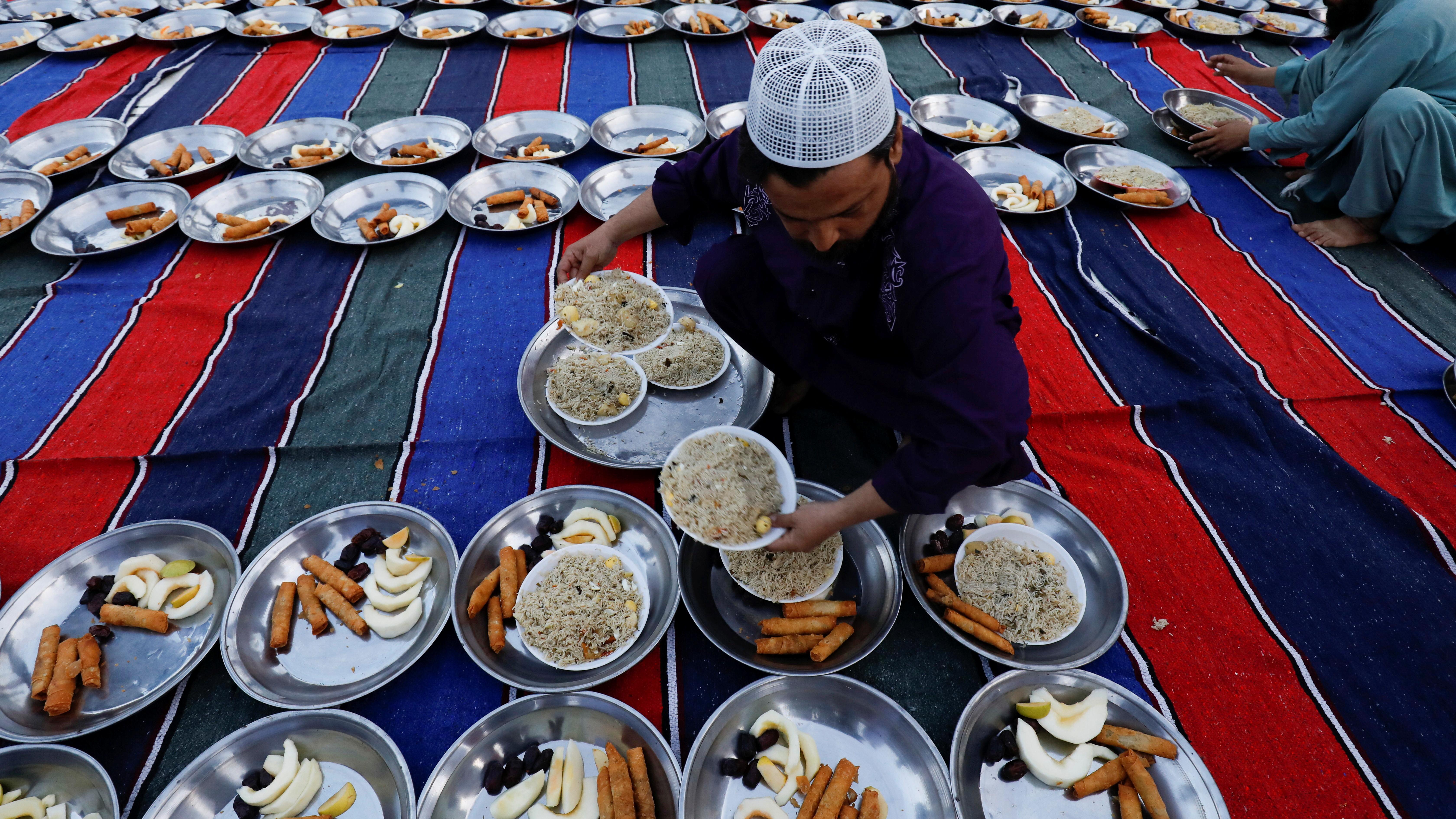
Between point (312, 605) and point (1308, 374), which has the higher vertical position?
point (1308, 374)

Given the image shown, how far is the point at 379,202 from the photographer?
3.76 metres

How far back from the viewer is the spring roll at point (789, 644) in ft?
6.27

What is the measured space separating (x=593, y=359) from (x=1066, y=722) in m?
2.02

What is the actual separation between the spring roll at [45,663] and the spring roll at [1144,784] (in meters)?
2.90

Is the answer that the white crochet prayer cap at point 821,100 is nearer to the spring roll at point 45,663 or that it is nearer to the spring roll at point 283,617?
the spring roll at point 283,617

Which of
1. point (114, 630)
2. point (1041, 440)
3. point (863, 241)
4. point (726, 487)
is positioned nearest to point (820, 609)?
point (726, 487)

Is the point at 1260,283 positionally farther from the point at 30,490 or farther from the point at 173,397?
the point at 30,490

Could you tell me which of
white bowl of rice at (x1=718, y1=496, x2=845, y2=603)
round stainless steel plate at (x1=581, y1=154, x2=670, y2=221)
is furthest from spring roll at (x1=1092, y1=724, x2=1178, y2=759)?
round stainless steel plate at (x1=581, y1=154, x2=670, y2=221)

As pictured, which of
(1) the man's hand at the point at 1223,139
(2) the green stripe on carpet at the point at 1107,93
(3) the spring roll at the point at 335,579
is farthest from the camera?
(2) the green stripe on carpet at the point at 1107,93

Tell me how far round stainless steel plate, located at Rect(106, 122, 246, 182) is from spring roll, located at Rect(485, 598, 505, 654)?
136 inches

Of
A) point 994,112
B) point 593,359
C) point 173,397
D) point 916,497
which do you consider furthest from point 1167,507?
point 173,397

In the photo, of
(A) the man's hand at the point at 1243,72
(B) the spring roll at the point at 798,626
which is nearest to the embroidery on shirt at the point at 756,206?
(B) the spring roll at the point at 798,626

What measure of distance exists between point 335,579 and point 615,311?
4.20ft

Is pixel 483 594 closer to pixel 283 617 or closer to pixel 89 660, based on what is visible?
pixel 283 617
